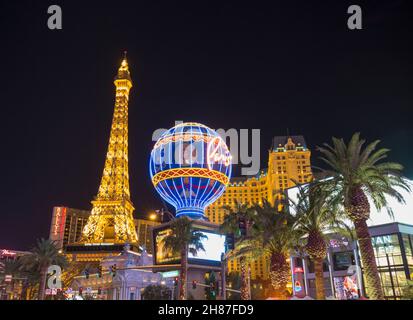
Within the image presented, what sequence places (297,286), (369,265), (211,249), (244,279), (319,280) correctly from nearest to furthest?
1. (369,265)
2. (319,280)
3. (244,279)
4. (297,286)
5. (211,249)

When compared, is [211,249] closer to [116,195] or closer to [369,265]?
[369,265]

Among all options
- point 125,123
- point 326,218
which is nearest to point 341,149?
point 326,218

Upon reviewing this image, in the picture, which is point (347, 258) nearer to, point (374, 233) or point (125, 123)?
point (374, 233)

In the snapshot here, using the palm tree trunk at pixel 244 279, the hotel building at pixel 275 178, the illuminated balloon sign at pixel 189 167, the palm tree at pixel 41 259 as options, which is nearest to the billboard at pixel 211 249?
the illuminated balloon sign at pixel 189 167

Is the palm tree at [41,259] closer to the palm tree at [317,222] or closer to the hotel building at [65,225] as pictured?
the palm tree at [317,222]

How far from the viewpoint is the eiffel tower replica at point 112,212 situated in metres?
106

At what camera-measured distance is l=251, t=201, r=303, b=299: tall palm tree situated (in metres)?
33.3

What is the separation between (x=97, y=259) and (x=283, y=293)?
82550 millimetres

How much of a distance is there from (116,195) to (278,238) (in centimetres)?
8535

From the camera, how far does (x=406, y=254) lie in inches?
1745

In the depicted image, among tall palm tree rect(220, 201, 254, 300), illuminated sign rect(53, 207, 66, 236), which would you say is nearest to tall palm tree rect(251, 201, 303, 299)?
tall palm tree rect(220, 201, 254, 300)

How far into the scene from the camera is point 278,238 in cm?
3378

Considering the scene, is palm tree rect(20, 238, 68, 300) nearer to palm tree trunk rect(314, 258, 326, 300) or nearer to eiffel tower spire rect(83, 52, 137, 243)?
palm tree trunk rect(314, 258, 326, 300)

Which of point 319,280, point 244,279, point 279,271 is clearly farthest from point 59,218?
point 319,280
